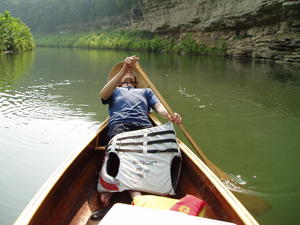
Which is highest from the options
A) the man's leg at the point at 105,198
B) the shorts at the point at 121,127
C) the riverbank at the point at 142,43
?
the riverbank at the point at 142,43

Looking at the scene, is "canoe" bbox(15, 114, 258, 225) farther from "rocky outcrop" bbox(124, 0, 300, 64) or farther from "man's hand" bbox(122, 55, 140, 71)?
"rocky outcrop" bbox(124, 0, 300, 64)

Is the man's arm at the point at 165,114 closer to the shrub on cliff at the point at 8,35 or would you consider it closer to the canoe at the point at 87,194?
the canoe at the point at 87,194

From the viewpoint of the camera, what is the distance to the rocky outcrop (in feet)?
52.3

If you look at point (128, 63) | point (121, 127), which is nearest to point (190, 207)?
point (121, 127)

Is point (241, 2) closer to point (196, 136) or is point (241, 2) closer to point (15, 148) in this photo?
point (196, 136)

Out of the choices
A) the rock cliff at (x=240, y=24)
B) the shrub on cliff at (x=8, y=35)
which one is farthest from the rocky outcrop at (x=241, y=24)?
the shrub on cliff at (x=8, y=35)

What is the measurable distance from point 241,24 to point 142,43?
48.4 feet

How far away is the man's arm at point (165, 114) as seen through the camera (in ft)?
10.4

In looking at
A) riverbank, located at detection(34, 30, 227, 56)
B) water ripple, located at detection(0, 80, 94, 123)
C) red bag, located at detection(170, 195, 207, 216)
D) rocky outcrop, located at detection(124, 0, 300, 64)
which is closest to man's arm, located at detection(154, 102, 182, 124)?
red bag, located at detection(170, 195, 207, 216)

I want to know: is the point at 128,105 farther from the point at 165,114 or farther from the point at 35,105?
the point at 35,105

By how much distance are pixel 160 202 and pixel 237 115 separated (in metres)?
4.67

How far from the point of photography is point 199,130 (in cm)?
515

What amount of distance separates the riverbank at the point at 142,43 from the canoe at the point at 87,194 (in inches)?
846

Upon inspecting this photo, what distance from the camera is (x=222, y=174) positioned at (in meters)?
3.37
